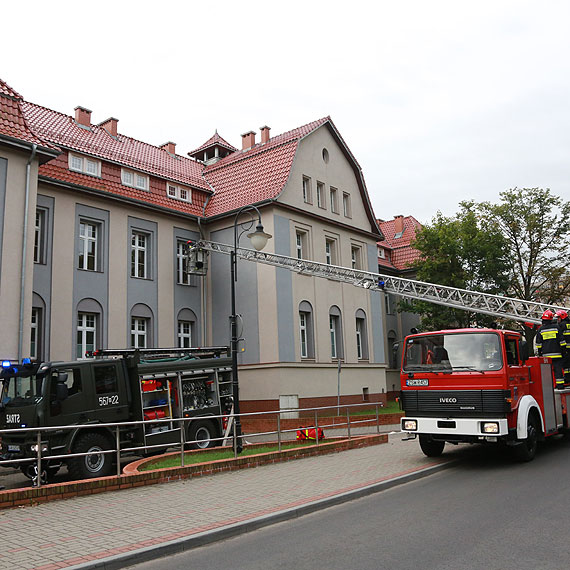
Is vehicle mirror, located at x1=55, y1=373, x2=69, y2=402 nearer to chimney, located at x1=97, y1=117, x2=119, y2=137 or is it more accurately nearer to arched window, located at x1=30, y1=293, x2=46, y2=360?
arched window, located at x1=30, y1=293, x2=46, y2=360

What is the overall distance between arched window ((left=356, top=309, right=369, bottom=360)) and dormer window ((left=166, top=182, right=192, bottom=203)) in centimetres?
997

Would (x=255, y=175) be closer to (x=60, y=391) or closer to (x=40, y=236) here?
(x=40, y=236)

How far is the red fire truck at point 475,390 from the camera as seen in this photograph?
10.5m

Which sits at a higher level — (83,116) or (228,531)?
(83,116)

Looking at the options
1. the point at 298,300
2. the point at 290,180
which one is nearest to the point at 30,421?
the point at 298,300

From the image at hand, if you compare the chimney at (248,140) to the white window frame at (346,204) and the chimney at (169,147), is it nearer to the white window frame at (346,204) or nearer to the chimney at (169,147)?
the chimney at (169,147)

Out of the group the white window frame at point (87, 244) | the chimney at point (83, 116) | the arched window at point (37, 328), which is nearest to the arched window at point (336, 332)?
the white window frame at point (87, 244)

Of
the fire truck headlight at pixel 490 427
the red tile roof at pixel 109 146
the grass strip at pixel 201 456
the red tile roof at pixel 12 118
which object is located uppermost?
the red tile roof at pixel 109 146

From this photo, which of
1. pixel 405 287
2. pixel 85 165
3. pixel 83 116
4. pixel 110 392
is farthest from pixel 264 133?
pixel 110 392

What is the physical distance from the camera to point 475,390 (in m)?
10.7

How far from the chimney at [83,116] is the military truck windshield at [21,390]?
1705 cm

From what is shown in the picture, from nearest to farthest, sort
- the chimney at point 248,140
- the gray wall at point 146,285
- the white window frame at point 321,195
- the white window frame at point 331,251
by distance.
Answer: the gray wall at point 146,285
the white window frame at point 321,195
the white window frame at point 331,251
the chimney at point 248,140

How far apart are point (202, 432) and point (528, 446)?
8.06 m

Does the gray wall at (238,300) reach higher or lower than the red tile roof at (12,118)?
lower
